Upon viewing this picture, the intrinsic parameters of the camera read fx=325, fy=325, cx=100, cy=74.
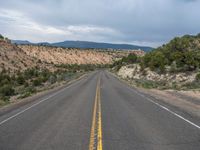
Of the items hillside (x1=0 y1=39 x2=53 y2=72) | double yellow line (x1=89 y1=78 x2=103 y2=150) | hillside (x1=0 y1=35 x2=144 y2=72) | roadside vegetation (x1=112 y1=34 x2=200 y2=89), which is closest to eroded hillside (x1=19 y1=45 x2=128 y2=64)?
hillside (x1=0 y1=35 x2=144 y2=72)

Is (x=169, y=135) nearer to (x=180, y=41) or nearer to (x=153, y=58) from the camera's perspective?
(x=180, y=41)


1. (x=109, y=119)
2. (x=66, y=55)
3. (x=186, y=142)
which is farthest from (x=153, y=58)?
(x=66, y=55)

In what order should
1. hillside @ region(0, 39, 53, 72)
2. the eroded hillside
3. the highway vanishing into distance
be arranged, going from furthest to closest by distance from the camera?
the eroded hillside
hillside @ region(0, 39, 53, 72)
the highway vanishing into distance

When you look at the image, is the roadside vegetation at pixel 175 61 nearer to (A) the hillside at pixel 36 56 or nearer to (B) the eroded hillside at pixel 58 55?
(A) the hillside at pixel 36 56

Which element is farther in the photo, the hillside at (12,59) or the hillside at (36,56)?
the hillside at (36,56)

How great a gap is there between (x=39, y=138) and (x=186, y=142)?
14.2 ft

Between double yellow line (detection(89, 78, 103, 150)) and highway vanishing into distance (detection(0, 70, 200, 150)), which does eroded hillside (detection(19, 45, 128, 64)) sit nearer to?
highway vanishing into distance (detection(0, 70, 200, 150))

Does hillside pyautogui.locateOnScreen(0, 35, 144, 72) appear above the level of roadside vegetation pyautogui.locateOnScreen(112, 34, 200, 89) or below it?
below

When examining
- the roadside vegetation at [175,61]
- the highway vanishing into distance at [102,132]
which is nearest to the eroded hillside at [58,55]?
the roadside vegetation at [175,61]

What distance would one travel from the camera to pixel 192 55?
1816 inches

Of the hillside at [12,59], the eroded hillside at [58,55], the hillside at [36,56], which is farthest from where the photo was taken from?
the eroded hillside at [58,55]

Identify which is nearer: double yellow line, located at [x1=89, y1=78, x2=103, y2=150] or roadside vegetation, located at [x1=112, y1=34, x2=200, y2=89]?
double yellow line, located at [x1=89, y1=78, x2=103, y2=150]


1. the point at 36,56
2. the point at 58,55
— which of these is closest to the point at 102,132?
the point at 36,56

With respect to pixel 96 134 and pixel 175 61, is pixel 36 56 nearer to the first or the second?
pixel 175 61
